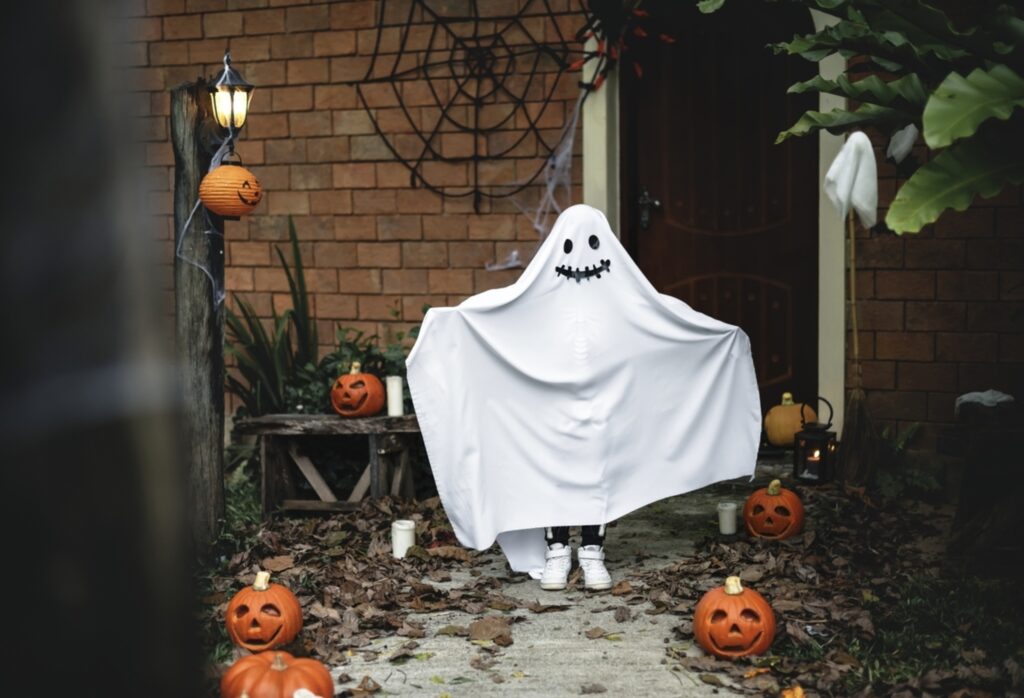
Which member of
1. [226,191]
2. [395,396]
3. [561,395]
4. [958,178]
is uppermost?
[226,191]

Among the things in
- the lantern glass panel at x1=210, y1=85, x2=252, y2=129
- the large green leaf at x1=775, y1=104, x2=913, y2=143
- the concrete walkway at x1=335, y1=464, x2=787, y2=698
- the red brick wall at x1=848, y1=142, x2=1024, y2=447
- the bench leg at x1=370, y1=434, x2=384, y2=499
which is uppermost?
the lantern glass panel at x1=210, y1=85, x2=252, y2=129

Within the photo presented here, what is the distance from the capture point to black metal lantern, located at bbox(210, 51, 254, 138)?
5.74 meters

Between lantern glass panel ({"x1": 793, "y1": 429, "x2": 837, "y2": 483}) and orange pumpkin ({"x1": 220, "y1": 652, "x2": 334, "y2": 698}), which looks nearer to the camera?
orange pumpkin ({"x1": 220, "y1": 652, "x2": 334, "y2": 698})

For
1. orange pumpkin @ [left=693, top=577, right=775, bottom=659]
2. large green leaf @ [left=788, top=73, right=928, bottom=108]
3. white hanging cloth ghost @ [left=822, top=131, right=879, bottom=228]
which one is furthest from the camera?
white hanging cloth ghost @ [left=822, top=131, right=879, bottom=228]

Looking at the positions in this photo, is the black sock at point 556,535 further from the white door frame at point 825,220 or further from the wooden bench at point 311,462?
the white door frame at point 825,220

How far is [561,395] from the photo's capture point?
5.54 metres

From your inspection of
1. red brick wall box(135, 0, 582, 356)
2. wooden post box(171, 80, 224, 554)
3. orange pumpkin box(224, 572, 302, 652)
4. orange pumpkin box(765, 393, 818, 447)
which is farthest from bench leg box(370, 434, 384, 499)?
orange pumpkin box(765, 393, 818, 447)

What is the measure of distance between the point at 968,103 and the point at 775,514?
8.89 feet

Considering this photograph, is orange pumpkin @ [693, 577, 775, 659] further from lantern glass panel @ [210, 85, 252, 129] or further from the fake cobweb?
the fake cobweb

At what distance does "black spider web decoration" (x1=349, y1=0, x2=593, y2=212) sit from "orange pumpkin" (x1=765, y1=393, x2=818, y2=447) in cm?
217

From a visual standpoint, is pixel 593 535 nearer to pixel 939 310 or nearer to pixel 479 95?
pixel 939 310

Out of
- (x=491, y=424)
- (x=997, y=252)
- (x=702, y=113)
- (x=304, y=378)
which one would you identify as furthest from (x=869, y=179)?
(x=304, y=378)

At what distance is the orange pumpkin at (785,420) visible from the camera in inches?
308

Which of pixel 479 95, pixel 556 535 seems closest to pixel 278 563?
pixel 556 535
